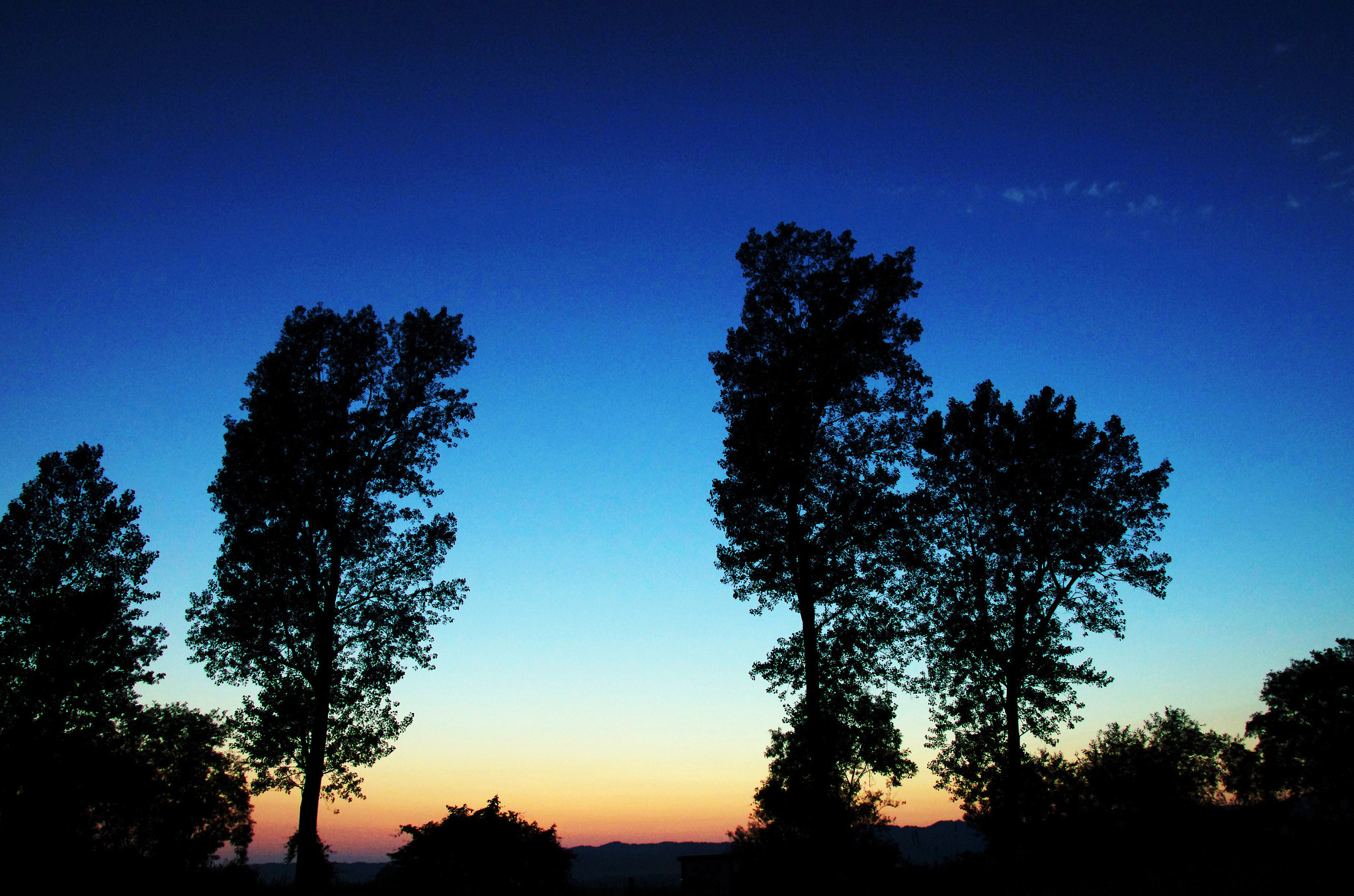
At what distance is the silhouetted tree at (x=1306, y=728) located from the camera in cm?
4666

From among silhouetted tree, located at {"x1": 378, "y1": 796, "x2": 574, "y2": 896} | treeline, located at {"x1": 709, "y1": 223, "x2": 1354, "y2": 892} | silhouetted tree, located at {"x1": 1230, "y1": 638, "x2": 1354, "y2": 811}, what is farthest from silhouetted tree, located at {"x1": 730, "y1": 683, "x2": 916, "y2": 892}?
silhouetted tree, located at {"x1": 1230, "y1": 638, "x2": 1354, "y2": 811}

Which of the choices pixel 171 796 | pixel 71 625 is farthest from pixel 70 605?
pixel 171 796

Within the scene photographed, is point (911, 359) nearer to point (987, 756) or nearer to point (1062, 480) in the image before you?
point (1062, 480)

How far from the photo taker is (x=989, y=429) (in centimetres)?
2662

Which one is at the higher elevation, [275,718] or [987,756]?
[275,718]

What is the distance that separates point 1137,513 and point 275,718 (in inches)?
1093

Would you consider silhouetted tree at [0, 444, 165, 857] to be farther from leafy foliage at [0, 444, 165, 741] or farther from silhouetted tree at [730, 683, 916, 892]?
silhouetted tree at [730, 683, 916, 892]

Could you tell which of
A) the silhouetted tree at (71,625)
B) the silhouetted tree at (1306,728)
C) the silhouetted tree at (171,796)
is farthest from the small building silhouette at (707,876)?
the silhouetted tree at (1306,728)

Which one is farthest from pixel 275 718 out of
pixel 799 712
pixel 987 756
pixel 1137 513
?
pixel 1137 513

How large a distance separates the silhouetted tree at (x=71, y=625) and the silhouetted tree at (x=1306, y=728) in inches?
2522

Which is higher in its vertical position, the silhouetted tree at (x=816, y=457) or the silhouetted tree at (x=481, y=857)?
the silhouetted tree at (x=816, y=457)

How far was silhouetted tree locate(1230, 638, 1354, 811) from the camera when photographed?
153 feet

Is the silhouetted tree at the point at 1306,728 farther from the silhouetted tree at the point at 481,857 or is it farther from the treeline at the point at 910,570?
the silhouetted tree at the point at 481,857

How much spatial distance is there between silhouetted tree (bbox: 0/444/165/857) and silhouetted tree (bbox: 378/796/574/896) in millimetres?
10405
